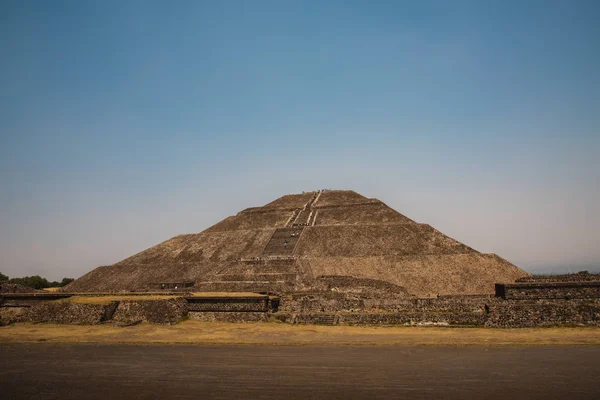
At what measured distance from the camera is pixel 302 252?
43625 millimetres

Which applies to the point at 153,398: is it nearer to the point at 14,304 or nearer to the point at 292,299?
the point at 292,299

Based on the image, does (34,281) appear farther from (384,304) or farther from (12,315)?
(384,304)

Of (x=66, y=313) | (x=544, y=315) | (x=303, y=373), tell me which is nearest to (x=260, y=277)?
(x=66, y=313)

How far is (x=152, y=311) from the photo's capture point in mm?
21797

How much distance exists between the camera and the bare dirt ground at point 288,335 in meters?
15.8

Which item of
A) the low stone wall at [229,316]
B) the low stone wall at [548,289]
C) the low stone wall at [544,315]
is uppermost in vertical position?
the low stone wall at [548,289]

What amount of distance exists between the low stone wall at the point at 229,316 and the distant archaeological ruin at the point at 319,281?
0.05m

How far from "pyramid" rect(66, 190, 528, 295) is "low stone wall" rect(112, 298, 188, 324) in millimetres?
9097

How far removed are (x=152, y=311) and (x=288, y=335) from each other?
26.4ft

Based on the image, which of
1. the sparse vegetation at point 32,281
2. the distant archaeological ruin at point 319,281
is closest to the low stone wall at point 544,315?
the distant archaeological ruin at point 319,281

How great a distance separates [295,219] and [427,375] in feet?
149

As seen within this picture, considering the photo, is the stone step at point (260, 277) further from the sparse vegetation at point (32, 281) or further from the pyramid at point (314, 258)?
the sparse vegetation at point (32, 281)

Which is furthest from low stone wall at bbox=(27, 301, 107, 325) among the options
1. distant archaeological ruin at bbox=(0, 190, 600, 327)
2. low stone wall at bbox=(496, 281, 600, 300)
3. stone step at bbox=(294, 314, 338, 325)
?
low stone wall at bbox=(496, 281, 600, 300)

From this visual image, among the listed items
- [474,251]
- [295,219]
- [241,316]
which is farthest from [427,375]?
[295,219]
